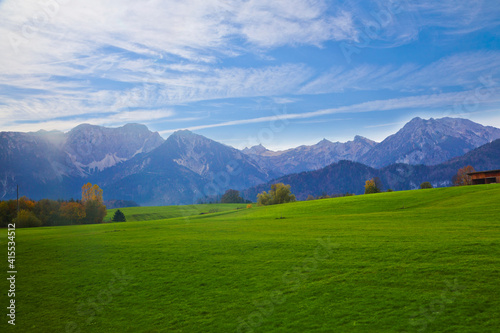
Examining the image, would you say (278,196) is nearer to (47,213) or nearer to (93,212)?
(93,212)

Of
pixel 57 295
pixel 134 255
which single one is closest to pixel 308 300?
pixel 57 295

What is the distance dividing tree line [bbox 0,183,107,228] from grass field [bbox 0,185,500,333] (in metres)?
86.9

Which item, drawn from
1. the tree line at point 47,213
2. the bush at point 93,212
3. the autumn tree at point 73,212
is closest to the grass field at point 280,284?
the tree line at point 47,213

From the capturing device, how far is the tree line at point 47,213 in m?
112

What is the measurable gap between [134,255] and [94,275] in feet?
19.0

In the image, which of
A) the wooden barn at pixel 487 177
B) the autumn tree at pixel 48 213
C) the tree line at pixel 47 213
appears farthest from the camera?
the autumn tree at pixel 48 213

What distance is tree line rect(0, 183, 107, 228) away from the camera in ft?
367

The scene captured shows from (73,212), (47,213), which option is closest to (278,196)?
(73,212)

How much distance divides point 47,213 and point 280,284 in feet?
424

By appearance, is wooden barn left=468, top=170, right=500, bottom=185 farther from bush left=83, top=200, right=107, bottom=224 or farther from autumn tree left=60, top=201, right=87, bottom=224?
autumn tree left=60, top=201, right=87, bottom=224

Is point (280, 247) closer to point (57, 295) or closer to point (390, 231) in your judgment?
point (390, 231)

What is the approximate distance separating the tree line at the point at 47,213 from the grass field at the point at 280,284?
8689cm

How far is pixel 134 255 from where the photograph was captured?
3522 centimetres

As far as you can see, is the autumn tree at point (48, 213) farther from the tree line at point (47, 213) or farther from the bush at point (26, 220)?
the bush at point (26, 220)
